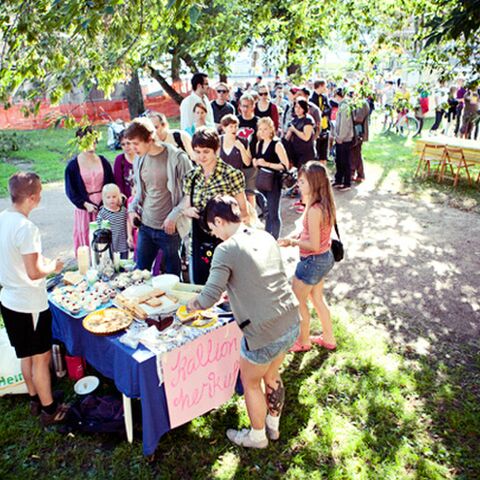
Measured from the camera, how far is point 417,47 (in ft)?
21.6

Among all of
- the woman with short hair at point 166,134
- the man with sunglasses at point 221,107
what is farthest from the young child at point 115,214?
the man with sunglasses at point 221,107

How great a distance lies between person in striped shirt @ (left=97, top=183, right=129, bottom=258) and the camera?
4546 millimetres

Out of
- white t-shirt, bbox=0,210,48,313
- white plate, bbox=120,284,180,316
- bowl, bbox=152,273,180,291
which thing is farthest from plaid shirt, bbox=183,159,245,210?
white t-shirt, bbox=0,210,48,313

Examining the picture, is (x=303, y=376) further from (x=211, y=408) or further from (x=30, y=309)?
(x=30, y=309)

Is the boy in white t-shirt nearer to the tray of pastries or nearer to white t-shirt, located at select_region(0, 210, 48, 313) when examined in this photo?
white t-shirt, located at select_region(0, 210, 48, 313)

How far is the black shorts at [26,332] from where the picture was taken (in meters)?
3.11

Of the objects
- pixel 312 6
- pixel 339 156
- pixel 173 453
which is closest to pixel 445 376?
pixel 173 453

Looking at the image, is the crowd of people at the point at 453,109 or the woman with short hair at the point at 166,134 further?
the crowd of people at the point at 453,109

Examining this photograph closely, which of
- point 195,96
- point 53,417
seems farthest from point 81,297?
point 195,96

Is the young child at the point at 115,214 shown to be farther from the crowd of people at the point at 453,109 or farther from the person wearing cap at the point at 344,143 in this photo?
the crowd of people at the point at 453,109

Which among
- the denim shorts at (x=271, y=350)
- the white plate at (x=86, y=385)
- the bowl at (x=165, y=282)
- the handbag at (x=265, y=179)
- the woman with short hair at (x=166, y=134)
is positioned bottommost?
the white plate at (x=86, y=385)

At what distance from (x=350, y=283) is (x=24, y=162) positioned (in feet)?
33.3

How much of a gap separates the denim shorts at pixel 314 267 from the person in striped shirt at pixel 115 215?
1.90 m

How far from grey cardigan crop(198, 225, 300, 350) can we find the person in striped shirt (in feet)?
7.32
